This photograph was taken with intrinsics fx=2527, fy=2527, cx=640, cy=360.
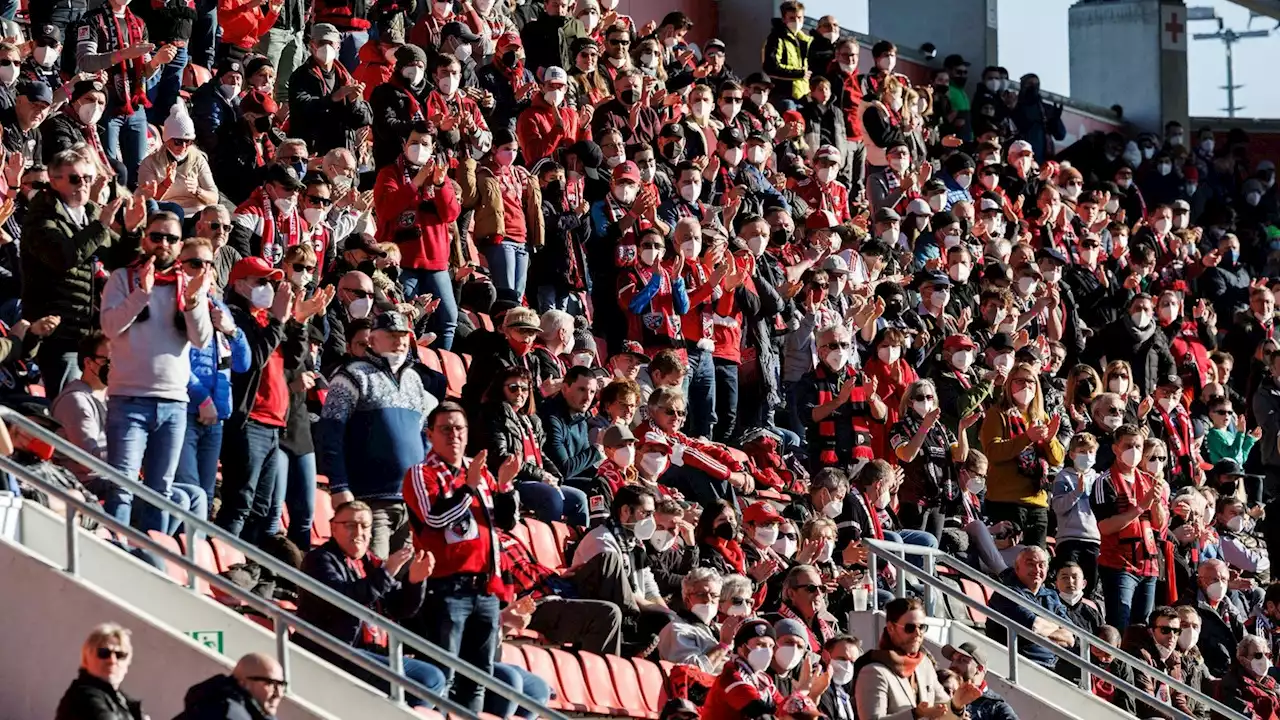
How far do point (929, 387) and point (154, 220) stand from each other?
22.7 ft

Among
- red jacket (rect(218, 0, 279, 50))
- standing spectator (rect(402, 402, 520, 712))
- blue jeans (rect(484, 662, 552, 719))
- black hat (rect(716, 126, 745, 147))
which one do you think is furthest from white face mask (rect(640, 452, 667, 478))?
black hat (rect(716, 126, 745, 147))

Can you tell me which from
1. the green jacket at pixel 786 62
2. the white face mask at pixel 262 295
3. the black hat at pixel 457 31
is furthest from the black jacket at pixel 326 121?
the green jacket at pixel 786 62

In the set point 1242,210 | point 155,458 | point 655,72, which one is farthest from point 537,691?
point 1242,210

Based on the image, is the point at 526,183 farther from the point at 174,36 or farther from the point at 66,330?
the point at 66,330

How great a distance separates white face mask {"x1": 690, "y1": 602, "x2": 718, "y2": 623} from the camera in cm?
1222

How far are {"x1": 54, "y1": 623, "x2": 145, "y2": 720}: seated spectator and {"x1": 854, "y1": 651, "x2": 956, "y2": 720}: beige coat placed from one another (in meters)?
4.16

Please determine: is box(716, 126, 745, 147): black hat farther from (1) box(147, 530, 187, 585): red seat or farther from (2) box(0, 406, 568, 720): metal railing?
(2) box(0, 406, 568, 720): metal railing

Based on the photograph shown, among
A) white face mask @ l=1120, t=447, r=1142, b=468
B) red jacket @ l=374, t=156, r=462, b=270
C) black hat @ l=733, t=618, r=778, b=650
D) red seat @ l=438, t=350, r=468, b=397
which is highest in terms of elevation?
red jacket @ l=374, t=156, r=462, b=270

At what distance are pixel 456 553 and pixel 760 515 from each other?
138 inches

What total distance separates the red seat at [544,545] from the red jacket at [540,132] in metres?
4.87

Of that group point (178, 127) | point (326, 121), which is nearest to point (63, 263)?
point (178, 127)

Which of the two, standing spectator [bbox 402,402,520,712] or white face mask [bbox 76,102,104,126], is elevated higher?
white face mask [bbox 76,102,104,126]

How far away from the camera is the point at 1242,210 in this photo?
1043 inches

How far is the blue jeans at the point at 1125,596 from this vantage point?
52.9 ft
